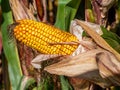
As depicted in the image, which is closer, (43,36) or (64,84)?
(43,36)

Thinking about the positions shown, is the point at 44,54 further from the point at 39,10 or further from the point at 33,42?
the point at 39,10

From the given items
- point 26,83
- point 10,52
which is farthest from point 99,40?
point 10,52

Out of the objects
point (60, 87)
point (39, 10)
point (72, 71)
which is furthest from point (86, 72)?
point (39, 10)

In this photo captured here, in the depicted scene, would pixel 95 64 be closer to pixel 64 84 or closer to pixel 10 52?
pixel 64 84

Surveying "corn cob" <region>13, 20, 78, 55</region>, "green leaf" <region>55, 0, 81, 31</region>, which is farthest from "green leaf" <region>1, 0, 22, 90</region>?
"corn cob" <region>13, 20, 78, 55</region>

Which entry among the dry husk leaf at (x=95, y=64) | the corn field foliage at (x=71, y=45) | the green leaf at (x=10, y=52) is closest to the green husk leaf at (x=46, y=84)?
the corn field foliage at (x=71, y=45)

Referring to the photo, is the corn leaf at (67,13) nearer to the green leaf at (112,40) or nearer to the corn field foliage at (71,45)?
the corn field foliage at (71,45)

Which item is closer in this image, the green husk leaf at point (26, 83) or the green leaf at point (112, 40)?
the green leaf at point (112, 40)

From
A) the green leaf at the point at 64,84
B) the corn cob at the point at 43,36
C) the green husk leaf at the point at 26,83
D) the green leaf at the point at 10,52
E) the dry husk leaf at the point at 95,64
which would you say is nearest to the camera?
the dry husk leaf at the point at 95,64
